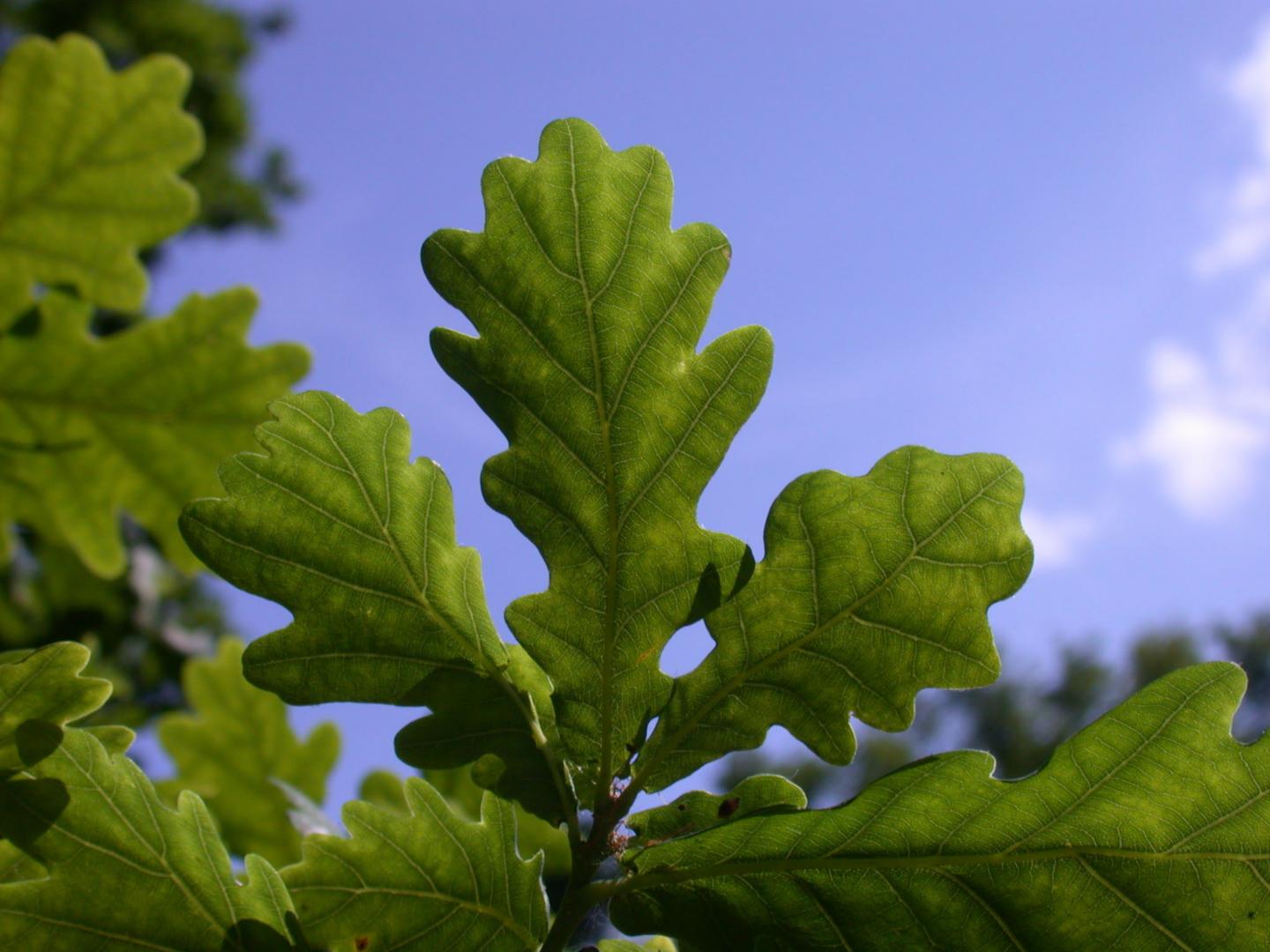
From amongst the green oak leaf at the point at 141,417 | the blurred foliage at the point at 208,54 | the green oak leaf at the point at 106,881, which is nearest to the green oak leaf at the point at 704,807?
the green oak leaf at the point at 106,881

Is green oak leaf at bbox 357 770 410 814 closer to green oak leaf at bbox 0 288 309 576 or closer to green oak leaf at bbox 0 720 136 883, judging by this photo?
green oak leaf at bbox 0 288 309 576

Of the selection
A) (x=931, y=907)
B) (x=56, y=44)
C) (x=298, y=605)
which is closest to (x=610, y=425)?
(x=298, y=605)

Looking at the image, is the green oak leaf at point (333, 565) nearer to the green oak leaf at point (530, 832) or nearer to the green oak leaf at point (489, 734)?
the green oak leaf at point (489, 734)

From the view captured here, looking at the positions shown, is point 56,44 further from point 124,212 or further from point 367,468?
point 367,468

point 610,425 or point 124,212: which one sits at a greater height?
point 124,212

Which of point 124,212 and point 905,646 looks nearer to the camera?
point 905,646

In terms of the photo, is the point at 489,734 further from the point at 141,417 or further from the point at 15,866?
the point at 141,417

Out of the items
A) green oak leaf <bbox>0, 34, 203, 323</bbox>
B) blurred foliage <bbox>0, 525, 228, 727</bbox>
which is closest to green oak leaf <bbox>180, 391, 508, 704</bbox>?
blurred foliage <bbox>0, 525, 228, 727</bbox>
